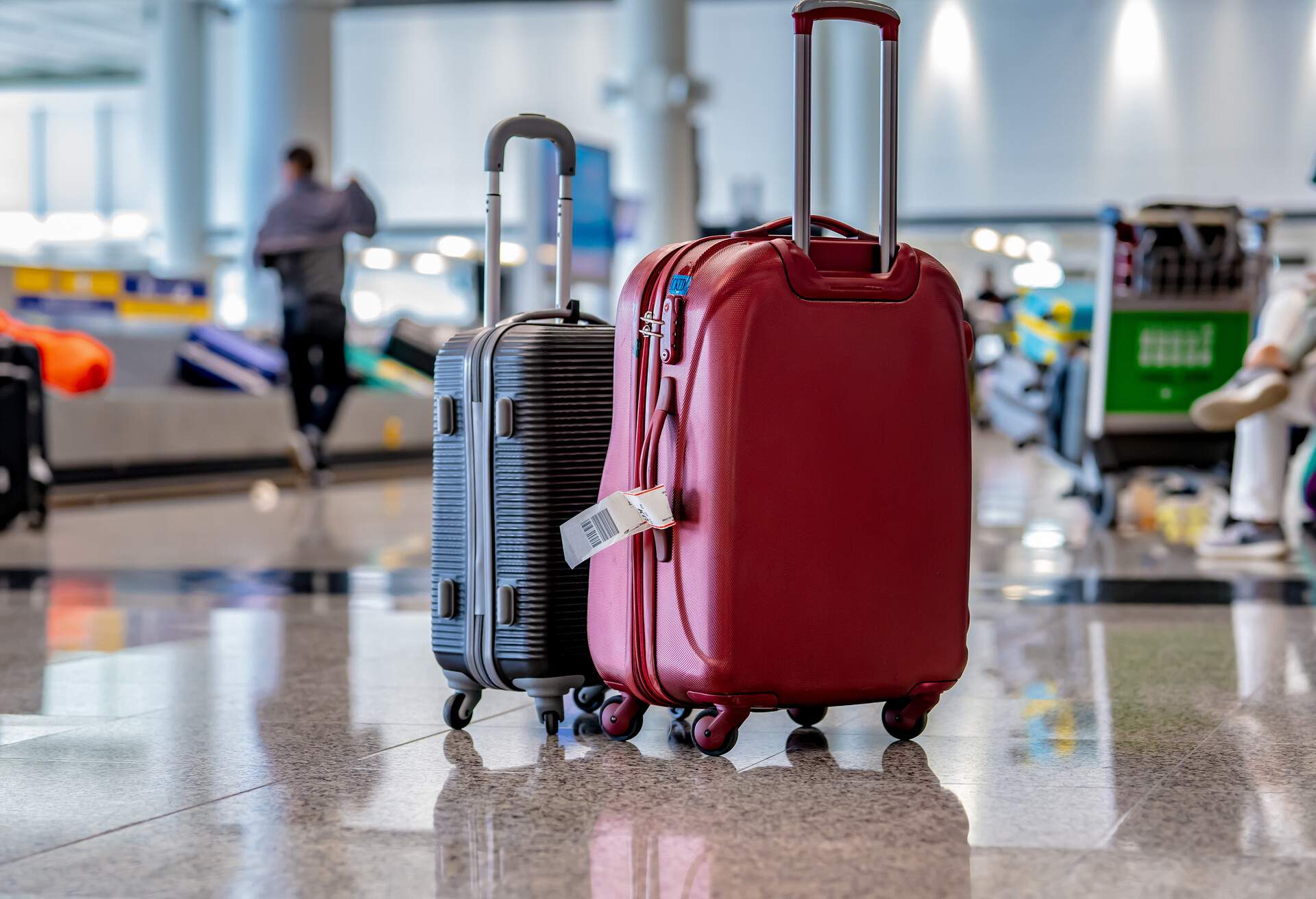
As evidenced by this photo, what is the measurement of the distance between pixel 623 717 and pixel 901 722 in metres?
0.45

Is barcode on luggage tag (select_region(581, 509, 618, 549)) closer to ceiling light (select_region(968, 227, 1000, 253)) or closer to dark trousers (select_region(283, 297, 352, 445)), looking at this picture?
dark trousers (select_region(283, 297, 352, 445))

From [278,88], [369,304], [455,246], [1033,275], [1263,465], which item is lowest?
[1263,465]

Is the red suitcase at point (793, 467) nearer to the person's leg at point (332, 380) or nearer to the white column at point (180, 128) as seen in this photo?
the person's leg at point (332, 380)

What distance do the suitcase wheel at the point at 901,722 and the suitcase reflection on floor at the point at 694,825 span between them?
0.03 m

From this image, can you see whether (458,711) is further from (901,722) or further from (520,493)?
(901,722)

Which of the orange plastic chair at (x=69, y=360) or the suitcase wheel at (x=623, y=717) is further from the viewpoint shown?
the orange plastic chair at (x=69, y=360)

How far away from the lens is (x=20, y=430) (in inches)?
267

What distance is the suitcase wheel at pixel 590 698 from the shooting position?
9.19 ft

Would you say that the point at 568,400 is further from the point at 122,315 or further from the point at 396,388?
the point at 396,388

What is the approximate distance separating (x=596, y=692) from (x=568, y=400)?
0.54 metres

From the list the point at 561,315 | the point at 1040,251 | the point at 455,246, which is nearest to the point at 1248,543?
the point at 561,315

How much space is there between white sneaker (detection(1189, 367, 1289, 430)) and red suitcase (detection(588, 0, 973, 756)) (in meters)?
3.19

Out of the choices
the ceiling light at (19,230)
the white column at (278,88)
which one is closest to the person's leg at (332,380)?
the white column at (278,88)

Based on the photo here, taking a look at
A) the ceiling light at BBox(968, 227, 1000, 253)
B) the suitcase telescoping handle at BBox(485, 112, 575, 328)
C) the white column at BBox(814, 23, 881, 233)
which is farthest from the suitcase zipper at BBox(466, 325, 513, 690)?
the ceiling light at BBox(968, 227, 1000, 253)
